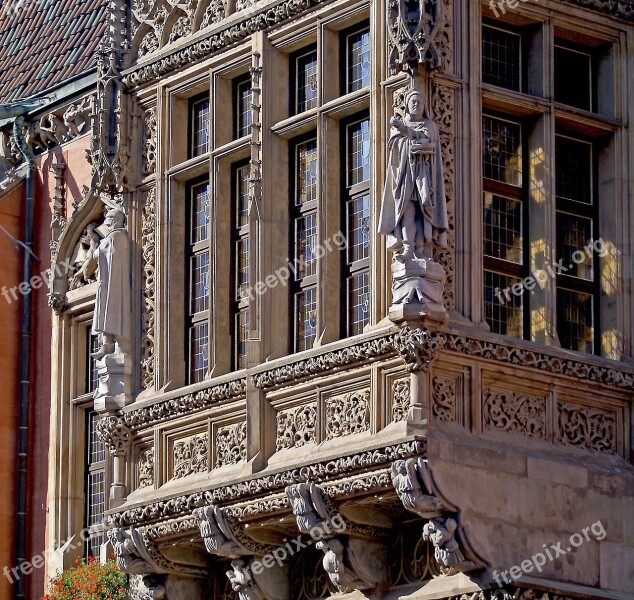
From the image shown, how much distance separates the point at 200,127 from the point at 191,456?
374 cm

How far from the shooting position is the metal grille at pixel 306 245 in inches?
1066

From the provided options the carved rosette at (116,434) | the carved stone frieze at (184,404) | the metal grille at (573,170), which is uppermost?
the metal grille at (573,170)

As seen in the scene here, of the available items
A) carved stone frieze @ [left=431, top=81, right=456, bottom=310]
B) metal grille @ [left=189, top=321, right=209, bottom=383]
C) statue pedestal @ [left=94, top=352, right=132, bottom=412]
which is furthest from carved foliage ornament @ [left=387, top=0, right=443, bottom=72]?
statue pedestal @ [left=94, top=352, right=132, bottom=412]

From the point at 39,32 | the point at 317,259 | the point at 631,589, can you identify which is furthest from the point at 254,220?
the point at 39,32

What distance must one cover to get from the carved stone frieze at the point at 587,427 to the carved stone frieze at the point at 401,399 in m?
1.81

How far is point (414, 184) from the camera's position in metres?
25.3

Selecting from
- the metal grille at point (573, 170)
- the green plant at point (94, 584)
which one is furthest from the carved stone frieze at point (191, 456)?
the metal grille at point (573, 170)

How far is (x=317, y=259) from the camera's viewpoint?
1051 inches

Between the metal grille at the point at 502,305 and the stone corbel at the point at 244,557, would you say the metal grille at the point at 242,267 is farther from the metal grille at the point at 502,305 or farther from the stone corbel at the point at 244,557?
the metal grille at the point at 502,305

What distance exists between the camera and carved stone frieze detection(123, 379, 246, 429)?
2731 cm

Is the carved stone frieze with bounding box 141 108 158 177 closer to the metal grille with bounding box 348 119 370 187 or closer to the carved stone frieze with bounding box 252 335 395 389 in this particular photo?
the metal grille with bounding box 348 119 370 187

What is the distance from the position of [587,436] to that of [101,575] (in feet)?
20.0

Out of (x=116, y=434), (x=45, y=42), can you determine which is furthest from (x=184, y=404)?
(x=45, y=42)

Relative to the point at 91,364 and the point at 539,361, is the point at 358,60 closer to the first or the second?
the point at 539,361
